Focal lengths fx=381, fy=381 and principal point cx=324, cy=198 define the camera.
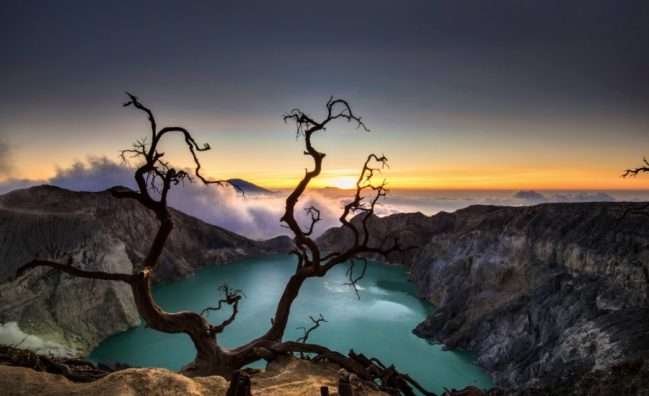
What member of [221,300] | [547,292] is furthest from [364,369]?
[547,292]

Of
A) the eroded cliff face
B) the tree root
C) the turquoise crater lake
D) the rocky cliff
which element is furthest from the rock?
the eroded cliff face

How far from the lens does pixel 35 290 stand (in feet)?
85.2

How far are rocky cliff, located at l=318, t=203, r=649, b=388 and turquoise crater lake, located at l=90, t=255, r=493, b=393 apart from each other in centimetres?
183

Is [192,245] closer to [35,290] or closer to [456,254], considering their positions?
[35,290]

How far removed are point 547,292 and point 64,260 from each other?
3470cm

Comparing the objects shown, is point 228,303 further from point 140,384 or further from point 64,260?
point 64,260

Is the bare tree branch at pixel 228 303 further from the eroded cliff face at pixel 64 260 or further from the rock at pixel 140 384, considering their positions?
the eroded cliff face at pixel 64 260

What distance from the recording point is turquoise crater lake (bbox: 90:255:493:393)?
23.2m

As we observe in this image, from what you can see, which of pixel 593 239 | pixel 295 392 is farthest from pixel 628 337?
pixel 295 392

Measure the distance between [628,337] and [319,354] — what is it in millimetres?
13990

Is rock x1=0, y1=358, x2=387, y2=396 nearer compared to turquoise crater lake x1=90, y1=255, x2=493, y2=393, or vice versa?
rock x1=0, y1=358, x2=387, y2=396

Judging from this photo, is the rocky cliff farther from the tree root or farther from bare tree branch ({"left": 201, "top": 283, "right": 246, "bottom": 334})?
bare tree branch ({"left": 201, "top": 283, "right": 246, "bottom": 334})

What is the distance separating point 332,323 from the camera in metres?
32.0

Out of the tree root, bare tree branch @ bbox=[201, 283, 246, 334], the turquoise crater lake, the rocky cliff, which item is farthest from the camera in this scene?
the turquoise crater lake
